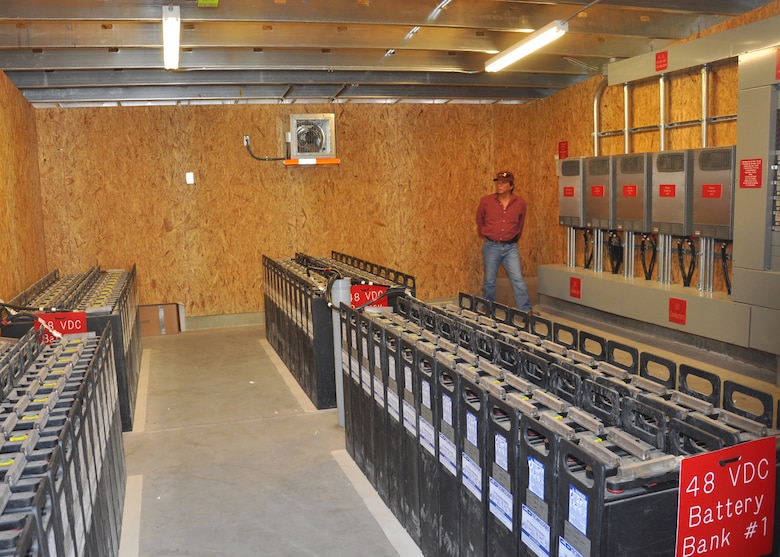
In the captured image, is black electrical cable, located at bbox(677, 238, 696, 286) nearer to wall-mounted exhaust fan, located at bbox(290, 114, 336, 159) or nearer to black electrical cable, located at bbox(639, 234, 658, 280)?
black electrical cable, located at bbox(639, 234, 658, 280)

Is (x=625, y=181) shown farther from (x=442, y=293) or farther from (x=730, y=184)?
(x=442, y=293)

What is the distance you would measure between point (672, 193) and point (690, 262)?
79 centimetres

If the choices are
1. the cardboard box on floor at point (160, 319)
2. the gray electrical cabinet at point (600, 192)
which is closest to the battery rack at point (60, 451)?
the cardboard box on floor at point (160, 319)

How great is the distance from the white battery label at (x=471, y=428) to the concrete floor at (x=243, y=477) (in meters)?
1.05

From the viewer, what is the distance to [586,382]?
2594 millimetres

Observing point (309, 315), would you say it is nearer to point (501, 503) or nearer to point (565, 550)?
point (501, 503)

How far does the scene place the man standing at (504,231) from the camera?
9.06 m

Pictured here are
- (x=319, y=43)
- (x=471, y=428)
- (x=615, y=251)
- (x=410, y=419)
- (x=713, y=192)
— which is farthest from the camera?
(x=615, y=251)

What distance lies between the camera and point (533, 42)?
5.71m

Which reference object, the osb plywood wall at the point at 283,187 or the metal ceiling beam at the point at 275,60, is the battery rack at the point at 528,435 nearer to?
the metal ceiling beam at the point at 275,60

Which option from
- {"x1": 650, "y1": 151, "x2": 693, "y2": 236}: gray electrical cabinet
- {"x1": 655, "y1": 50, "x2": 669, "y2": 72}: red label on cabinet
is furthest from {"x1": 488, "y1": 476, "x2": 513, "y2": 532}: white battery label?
{"x1": 655, "y1": 50, "x2": 669, "y2": 72}: red label on cabinet

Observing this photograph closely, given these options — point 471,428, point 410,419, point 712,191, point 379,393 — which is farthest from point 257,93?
point 471,428

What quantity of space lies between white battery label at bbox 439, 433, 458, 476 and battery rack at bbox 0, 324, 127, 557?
1.41m

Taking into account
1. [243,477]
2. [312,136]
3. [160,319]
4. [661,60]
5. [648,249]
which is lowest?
[243,477]
